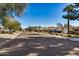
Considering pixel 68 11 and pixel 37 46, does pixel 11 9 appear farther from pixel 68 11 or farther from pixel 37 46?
pixel 68 11

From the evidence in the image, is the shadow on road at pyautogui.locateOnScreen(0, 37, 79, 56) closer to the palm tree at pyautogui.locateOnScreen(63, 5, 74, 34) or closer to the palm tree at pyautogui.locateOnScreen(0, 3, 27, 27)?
the palm tree at pyautogui.locateOnScreen(63, 5, 74, 34)

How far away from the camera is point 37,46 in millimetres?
8297

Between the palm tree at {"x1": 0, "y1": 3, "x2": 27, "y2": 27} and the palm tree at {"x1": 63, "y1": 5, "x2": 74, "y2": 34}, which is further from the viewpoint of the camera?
the palm tree at {"x1": 0, "y1": 3, "x2": 27, "y2": 27}

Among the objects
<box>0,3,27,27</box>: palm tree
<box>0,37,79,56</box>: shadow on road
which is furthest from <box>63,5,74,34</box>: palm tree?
<box>0,3,27,27</box>: palm tree

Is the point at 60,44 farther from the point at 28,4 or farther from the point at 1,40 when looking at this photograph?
the point at 1,40

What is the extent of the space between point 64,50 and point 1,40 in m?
2.65

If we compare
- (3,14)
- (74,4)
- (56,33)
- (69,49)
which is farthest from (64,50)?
(3,14)

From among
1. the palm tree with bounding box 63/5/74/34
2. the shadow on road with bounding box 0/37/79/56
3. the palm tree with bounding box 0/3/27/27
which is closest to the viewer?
the shadow on road with bounding box 0/37/79/56

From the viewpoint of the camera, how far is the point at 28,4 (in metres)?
8.17

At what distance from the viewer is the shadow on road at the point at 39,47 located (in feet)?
25.3

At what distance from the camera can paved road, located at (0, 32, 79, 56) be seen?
25.3ft

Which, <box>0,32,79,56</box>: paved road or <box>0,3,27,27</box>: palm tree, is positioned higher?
<box>0,3,27,27</box>: palm tree

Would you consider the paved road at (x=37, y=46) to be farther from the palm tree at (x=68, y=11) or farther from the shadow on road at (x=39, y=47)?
the palm tree at (x=68, y=11)

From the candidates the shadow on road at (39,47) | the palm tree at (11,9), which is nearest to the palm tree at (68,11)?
the shadow on road at (39,47)
